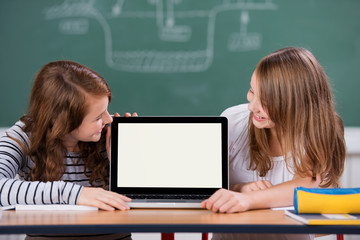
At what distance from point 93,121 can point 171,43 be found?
1169 millimetres

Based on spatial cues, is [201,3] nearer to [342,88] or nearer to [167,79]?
[167,79]

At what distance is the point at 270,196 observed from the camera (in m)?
1.09

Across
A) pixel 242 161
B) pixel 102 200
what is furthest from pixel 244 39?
pixel 102 200

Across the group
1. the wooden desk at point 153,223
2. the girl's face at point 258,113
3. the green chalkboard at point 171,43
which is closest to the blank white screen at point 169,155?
the girl's face at point 258,113

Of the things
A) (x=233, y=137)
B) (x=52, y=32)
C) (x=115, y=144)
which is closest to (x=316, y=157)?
(x=233, y=137)

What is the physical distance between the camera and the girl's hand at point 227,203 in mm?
1013

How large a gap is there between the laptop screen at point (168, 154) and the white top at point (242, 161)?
174mm

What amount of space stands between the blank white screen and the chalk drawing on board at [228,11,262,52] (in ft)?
3.95

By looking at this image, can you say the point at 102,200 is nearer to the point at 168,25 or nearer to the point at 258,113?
the point at 258,113

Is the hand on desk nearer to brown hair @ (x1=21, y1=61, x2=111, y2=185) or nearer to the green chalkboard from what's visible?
brown hair @ (x1=21, y1=61, x2=111, y2=185)

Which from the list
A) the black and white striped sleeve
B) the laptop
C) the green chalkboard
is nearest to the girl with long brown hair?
the laptop

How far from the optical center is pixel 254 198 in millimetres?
1063

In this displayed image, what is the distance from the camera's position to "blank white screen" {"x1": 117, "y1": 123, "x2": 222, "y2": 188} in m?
1.21

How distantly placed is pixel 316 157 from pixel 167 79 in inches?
51.4
